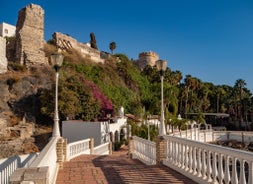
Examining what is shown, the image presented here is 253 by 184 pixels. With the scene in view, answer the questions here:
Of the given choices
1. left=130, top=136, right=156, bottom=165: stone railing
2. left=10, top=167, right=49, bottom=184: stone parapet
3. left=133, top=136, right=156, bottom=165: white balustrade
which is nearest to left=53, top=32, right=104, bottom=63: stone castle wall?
left=130, top=136, right=156, bottom=165: stone railing

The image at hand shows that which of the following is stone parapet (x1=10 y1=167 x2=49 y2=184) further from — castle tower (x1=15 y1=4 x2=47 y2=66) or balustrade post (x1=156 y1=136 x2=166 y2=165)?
castle tower (x1=15 y1=4 x2=47 y2=66)

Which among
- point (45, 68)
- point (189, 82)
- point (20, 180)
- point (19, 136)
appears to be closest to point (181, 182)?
point (20, 180)

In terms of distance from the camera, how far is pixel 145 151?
10375mm

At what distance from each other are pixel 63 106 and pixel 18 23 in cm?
1743

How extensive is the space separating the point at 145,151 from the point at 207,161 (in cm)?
484

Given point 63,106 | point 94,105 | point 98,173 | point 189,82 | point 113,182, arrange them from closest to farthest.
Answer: point 113,182, point 98,173, point 63,106, point 94,105, point 189,82

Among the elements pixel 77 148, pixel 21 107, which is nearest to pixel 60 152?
pixel 77 148

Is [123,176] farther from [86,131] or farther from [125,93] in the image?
[125,93]

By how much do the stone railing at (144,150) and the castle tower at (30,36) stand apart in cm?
2666

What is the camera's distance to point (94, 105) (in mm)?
29391

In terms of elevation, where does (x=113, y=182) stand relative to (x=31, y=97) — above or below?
below

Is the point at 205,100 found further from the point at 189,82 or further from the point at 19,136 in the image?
the point at 19,136

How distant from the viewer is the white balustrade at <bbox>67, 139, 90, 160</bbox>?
1147 cm

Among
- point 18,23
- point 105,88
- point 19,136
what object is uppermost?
point 18,23
